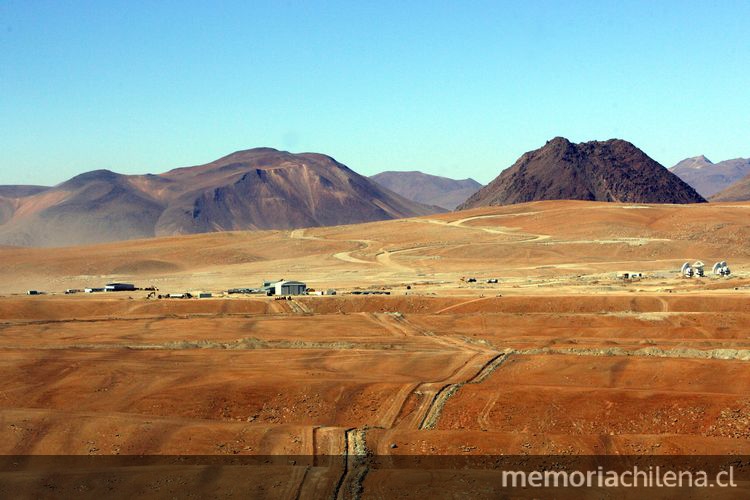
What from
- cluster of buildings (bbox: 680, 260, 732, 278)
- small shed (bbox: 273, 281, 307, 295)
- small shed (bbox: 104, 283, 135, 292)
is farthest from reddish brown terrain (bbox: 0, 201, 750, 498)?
small shed (bbox: 104, 283, 135, 292)

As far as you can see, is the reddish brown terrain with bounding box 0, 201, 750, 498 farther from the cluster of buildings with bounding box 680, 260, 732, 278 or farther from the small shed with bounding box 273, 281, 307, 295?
the small shed with bounding box 273, 281, 307, 295

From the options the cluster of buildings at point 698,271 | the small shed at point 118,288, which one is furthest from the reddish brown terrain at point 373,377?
the small shed at point 118,288

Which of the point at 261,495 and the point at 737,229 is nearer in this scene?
the point at 261,495

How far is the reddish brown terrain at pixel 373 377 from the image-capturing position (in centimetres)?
3459

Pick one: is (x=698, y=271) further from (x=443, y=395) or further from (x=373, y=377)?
(x=443, y=395)

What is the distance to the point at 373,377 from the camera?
50.3 meters

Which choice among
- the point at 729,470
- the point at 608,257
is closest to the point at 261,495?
the point at 729,470

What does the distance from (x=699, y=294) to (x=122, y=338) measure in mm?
54498

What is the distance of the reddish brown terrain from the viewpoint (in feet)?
113

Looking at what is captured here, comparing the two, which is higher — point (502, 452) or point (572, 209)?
point (572, 209)

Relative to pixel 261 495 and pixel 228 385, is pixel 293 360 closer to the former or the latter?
pixel 228 385

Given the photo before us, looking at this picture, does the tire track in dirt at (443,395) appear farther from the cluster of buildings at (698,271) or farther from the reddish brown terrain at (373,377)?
the cluster of buildings at (698,271)

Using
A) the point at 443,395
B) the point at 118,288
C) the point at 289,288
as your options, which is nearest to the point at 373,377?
the point at 443,395

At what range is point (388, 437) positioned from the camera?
119ft
